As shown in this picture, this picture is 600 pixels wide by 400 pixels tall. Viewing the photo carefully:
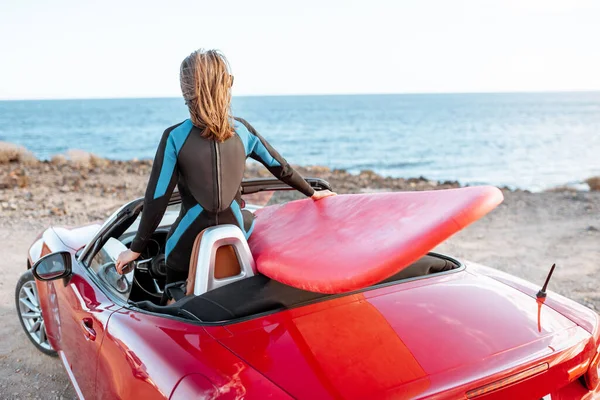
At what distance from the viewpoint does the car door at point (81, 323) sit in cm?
262

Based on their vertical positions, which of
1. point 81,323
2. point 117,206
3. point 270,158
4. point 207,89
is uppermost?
point 207,89

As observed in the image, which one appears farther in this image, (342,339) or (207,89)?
(207,89)

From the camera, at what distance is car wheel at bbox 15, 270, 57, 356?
14.1 ft

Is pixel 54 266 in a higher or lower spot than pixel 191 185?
lower

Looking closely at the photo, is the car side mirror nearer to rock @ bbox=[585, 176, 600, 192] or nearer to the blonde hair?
the blonde hair

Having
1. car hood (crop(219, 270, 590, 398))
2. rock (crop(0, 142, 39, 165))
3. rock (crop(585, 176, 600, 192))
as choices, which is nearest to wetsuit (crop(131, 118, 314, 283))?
car hood (crop(219, 270, 590, 398))

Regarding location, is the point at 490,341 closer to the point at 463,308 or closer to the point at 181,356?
the point at 463,308

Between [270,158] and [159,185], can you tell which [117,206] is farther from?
[159,185]

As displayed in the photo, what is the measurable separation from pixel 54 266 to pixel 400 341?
6.80 ft

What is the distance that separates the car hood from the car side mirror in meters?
1.47

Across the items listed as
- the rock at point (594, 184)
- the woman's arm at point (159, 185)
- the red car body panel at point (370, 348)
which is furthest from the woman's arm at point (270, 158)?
the rock at point (594, 184)

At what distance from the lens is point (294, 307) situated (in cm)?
215

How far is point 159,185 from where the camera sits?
2.69 metres

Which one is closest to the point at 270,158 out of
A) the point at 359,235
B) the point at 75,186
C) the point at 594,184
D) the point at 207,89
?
the point at 207,89
